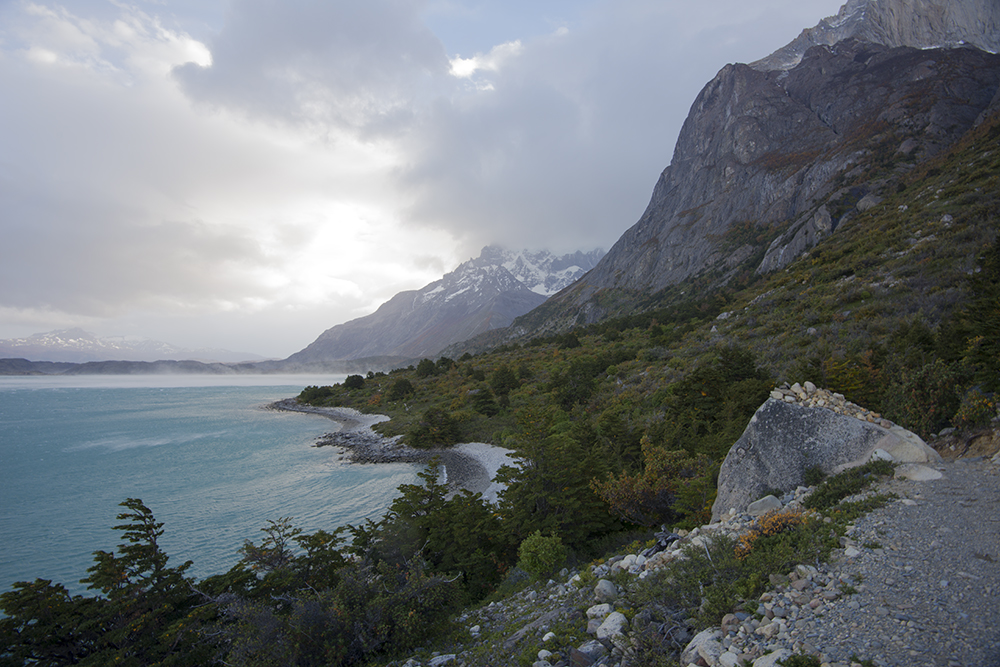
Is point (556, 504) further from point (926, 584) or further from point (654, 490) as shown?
point (926, 584)

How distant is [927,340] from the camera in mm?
12344

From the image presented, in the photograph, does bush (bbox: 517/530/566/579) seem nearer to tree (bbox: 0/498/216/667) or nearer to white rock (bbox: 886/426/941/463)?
tree (bbox: 0/498/216/667)

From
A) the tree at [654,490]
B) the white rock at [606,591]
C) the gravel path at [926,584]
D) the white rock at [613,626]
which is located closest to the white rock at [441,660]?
the white rock at [606,591]

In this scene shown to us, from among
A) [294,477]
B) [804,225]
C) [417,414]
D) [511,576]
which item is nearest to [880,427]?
[511,576]

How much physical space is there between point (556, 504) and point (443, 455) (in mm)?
21814

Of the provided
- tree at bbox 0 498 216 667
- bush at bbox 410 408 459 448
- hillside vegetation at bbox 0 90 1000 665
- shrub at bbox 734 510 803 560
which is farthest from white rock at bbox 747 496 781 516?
bush at bbox 410 408 459 448

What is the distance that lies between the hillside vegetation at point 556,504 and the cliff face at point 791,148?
38325 millimetres

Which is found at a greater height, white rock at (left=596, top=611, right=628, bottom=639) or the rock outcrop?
the rock outcrop

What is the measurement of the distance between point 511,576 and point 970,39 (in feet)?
539

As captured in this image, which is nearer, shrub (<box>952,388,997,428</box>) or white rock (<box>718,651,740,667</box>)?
white rock (<box>718,651,740,667</box>)

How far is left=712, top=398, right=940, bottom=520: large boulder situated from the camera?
7316 mm

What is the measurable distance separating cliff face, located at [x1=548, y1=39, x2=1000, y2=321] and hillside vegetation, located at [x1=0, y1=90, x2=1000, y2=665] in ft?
126

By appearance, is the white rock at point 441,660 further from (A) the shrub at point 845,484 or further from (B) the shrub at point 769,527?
(A) the shrub at point 845,484

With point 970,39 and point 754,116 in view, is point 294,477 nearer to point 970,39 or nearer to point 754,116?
point 754,116
